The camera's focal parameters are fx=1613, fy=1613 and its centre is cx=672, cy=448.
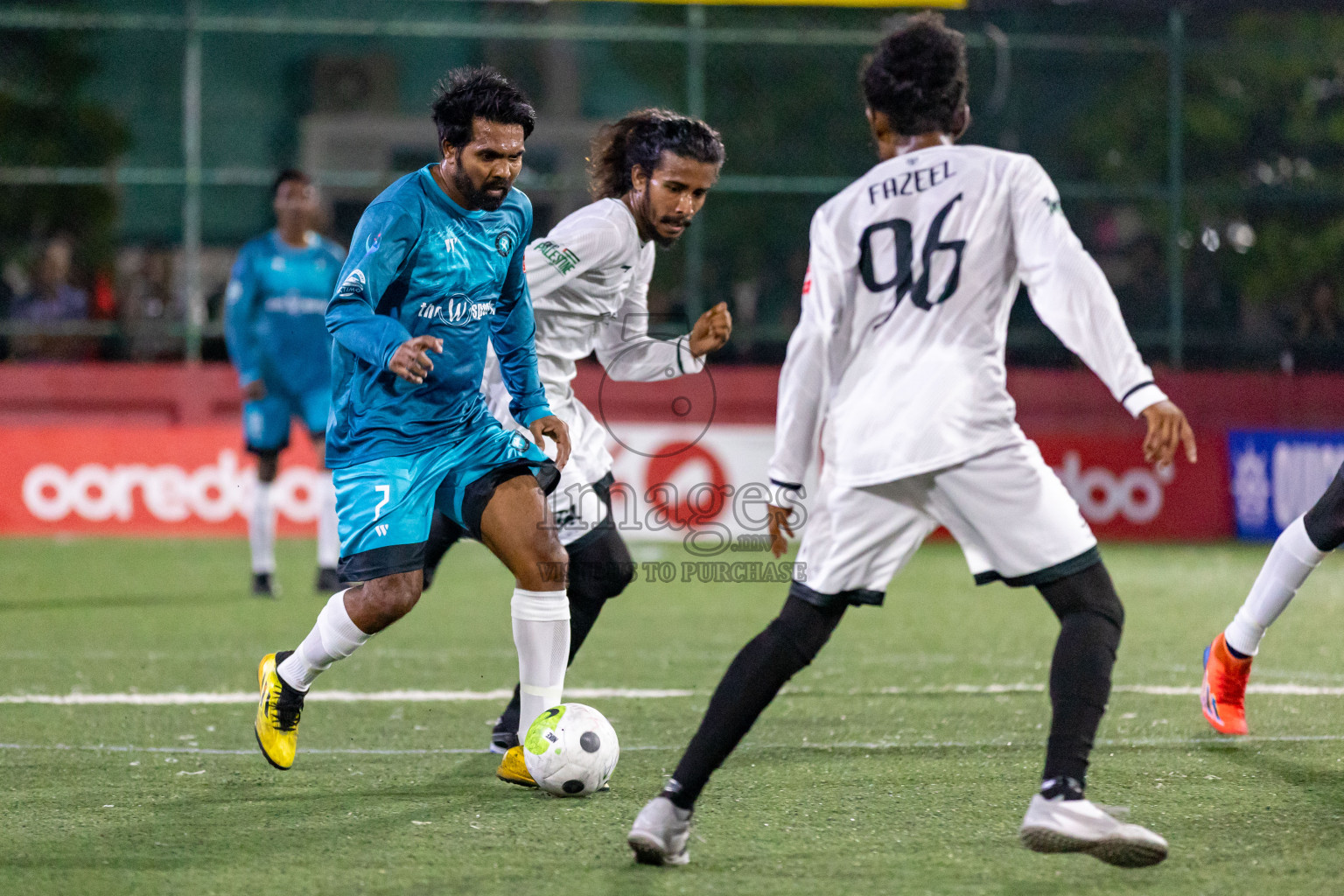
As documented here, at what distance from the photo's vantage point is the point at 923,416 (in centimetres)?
358

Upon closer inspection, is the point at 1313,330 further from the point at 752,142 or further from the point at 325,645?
the point at 325,645

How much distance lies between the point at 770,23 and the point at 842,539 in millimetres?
12358

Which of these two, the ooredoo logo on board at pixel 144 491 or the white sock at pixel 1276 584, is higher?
the white sock at pixel 1276 584

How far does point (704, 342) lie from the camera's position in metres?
4.82

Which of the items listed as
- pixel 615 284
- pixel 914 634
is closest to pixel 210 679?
pixel 615 284

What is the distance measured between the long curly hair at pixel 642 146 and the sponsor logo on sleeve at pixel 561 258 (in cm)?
32

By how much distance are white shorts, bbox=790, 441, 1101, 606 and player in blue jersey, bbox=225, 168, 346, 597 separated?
6.29 meters

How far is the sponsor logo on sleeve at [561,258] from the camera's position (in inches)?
195

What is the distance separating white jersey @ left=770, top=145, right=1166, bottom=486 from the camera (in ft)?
11.7

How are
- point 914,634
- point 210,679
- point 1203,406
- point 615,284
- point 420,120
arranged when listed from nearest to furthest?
point 615,284, point 210,679, point 914,634, point 1203,406, point 420,120

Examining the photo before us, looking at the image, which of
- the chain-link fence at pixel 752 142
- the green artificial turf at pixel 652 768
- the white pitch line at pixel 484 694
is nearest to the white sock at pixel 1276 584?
the green artificial turf at pixel 652 768

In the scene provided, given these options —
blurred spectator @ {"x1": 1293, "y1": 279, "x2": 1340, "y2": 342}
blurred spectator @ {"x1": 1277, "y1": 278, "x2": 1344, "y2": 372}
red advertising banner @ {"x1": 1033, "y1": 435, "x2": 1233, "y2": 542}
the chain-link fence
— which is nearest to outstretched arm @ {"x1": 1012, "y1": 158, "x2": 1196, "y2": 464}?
red advertising banner @ {"x1": 1033, "y1": 435, "x2": 1233, "y2": 542}

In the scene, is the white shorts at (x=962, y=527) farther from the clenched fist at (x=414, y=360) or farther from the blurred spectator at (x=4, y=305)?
the blurred spectator at (x=4, y=305)

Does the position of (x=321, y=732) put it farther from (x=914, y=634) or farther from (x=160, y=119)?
(x=160, y=119)
